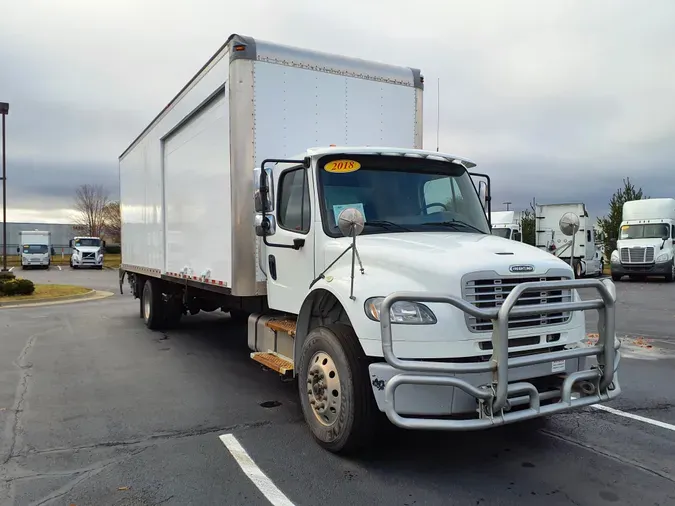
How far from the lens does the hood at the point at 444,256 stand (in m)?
3.98

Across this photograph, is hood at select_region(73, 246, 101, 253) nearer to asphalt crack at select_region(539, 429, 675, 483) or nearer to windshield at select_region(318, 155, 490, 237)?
windshield at select_region(318, 155, 490, 237)

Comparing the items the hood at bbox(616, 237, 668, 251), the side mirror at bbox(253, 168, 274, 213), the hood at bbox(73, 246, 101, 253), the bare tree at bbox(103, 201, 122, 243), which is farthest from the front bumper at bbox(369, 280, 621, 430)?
the bare tree at bbox(103, 201, 122, 243)

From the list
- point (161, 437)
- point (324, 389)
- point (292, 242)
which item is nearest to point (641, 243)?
point (292, 242)

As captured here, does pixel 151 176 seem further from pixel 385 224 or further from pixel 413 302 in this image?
pixel 413 302

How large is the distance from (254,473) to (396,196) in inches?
108

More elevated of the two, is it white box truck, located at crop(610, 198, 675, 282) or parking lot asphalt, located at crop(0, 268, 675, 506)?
white box truck, located at crop(610, 198, 675, 282)

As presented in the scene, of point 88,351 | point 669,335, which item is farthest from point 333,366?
point 669,335

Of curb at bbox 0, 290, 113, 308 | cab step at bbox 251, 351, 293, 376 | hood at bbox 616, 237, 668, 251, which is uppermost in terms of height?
hood at bbox 616, 237, 668, 251

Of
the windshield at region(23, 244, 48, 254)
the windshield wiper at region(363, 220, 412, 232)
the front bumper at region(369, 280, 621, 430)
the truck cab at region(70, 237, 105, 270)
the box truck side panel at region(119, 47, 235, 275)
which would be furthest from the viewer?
the truck cab at region(70, 237, 105, 270)

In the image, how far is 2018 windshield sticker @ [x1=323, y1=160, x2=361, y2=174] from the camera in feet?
17.0

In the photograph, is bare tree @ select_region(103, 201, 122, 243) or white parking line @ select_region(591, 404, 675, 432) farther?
bare tree @ select_region(103, 201, 122, 243)

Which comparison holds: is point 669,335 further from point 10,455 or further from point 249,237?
point 10,455

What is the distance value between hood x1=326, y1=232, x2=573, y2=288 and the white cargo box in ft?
5.72

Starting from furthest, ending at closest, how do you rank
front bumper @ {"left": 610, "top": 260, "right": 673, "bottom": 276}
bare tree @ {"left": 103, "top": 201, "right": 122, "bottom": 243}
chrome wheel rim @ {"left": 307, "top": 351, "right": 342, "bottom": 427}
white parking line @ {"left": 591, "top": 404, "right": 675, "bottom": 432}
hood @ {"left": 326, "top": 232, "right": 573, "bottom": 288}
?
bare tree @ {"left": 103, "top": 201, "right": 122, "bottom": 243}
front bumper @ {"left": 610, "top": 260, "right": 673, "bottom": 276}
white parking line @ {"left": 591, "top": 404, "right": 675, "bottom": 432}
chrome wheel rim @ {"left": 307, "top": 351, "right": 342, "bottom": 427}
hood @ {"left": 326, "top": 232, "right": 573, "bottom": 288}
